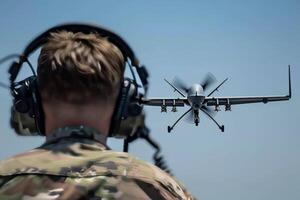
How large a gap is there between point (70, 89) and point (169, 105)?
66532mm

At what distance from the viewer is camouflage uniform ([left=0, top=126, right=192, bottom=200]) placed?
2363mm

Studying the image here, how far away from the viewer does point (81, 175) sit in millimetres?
2391

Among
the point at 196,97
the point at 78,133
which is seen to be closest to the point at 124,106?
the point at 78,133

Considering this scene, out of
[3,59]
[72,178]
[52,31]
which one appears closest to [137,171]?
[72,178]

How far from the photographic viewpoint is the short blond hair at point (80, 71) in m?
2.53

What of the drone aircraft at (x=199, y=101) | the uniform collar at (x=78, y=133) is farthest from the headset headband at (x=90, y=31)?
the drone aircraft at (x=199, y=101)

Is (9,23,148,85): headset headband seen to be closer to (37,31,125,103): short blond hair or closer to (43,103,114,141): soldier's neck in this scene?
(37,31,125,103): short blond hair

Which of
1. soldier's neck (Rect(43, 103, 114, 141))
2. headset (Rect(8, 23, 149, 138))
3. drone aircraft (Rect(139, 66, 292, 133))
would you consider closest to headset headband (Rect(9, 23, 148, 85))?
headset (Rect(8, 23, 149, 138))

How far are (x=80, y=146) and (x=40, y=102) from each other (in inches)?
22.6

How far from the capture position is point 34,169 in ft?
7.98

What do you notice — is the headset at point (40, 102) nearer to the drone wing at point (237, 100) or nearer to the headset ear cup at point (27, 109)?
the headset ear cup at point (27, 109)

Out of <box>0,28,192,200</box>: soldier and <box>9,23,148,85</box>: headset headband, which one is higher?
<box>9,23,148,85</box>: headset headband

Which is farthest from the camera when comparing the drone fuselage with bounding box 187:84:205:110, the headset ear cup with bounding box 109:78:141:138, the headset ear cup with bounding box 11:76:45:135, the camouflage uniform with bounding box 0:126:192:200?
the drone fuselage with bounding box 187:84:205:110

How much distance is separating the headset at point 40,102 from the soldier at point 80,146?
11.0 inches
